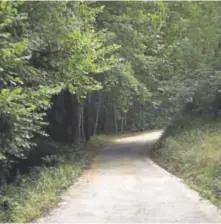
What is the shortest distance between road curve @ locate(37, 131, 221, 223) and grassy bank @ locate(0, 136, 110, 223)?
9.6 inches

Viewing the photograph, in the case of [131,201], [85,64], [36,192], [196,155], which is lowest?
[131,201]

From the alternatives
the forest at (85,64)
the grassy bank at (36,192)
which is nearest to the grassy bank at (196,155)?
the forest at (85,64)

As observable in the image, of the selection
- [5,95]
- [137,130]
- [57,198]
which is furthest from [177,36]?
[137,130]

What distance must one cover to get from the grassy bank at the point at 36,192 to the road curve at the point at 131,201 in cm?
24

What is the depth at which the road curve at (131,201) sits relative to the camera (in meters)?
7.84

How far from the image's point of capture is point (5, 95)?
23.7ft

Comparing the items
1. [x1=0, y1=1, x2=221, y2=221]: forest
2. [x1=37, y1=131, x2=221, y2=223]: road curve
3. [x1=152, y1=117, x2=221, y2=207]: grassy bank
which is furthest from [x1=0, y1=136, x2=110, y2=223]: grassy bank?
[x1=152, y1=117, x2=221, y2=207]: grassy bank

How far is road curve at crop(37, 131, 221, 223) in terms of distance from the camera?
784 cm

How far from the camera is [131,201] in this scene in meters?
9.41

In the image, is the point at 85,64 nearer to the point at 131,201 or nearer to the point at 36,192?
the point at 36,192

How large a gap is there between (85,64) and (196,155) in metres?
5.23

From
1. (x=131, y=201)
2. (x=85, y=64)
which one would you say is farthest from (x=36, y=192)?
(x=85, y=64)

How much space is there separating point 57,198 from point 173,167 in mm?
6221

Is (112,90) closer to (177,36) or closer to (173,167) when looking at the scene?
(173,167)
